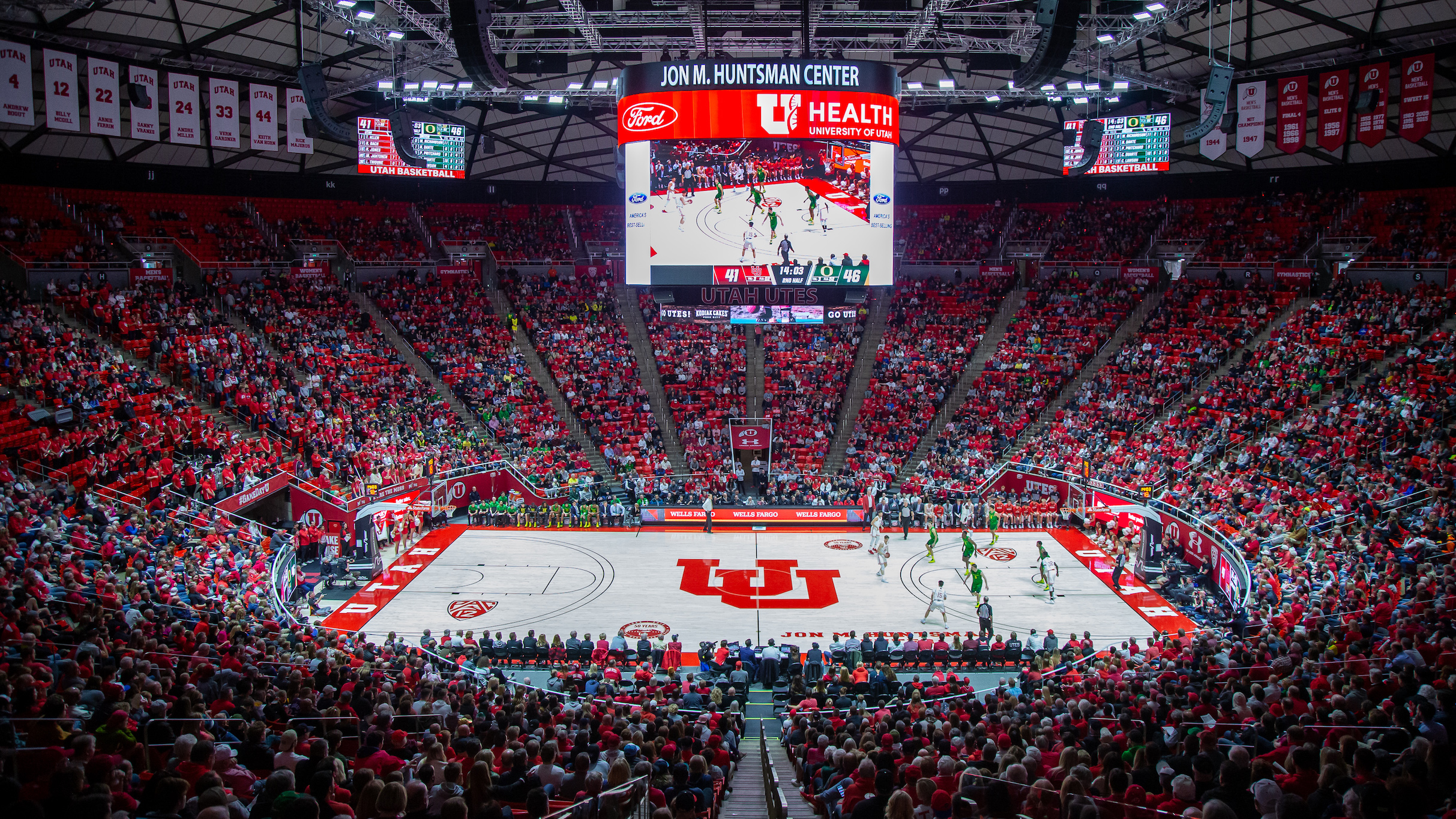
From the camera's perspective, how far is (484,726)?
10.8 metres

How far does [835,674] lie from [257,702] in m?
10.5

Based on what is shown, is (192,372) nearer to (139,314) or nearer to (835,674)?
(139,314)

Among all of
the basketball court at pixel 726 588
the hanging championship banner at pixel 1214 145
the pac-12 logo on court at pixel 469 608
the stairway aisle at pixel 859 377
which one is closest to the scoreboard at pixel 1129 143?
the hanging championship banner at pixel 1214 145

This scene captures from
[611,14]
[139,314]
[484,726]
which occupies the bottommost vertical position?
[484,726]

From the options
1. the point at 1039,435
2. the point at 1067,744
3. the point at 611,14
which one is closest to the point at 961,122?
the point at 1039,435

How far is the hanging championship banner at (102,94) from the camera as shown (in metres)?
25.9

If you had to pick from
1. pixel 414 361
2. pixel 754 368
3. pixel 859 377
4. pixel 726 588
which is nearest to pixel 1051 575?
pixel 726 588

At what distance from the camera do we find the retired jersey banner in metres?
27.0

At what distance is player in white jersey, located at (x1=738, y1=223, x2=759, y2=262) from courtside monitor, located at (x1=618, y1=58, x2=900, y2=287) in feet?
0.09

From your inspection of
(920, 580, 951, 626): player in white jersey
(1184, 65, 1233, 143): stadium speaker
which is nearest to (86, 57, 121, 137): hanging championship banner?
(920, 580, 951, 626): player in white jersey

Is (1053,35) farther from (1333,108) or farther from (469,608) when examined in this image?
(469,608)

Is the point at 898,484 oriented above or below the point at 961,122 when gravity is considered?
below

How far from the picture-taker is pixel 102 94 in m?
26.1

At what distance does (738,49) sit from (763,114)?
23.4 ft
